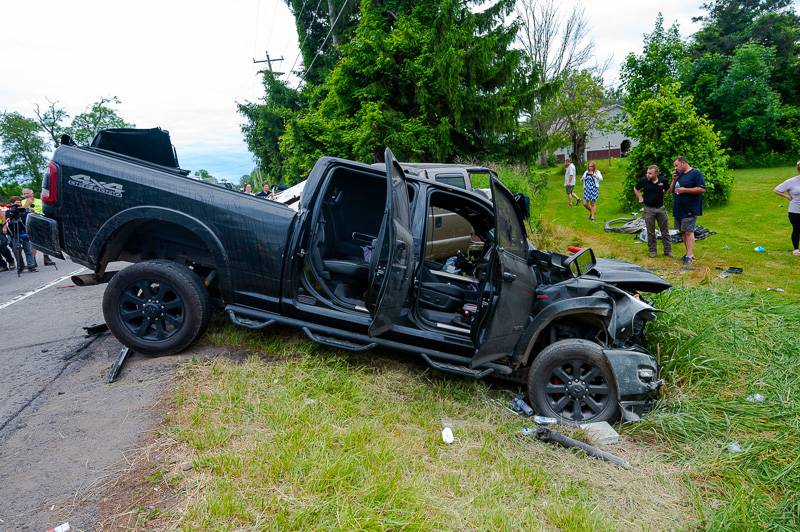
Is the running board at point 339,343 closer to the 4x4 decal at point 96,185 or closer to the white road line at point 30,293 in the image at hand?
the 4x4 decal at point 96,185

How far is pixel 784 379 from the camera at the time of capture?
3.89 metres

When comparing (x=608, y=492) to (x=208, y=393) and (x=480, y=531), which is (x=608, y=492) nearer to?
(x=480, y=531)

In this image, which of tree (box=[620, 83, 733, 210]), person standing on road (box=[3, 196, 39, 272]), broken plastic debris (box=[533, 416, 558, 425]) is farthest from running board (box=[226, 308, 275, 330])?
tree (box=[620, 83, 733, 210])

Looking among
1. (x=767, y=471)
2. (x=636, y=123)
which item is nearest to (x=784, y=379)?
(x=767, y=471)

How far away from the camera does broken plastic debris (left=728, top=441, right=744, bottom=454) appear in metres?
3.24

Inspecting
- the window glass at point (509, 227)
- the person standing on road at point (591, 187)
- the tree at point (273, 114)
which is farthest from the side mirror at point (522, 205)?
the tree at point (273, 114)

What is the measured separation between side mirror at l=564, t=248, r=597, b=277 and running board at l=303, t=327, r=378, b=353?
6.83 feet

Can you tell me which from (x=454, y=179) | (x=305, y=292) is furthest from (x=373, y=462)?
(x=454, y=179)

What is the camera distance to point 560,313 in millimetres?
3734

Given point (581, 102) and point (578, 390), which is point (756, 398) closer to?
point (578, 390)

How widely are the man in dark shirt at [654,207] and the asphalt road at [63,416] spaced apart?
868 cm

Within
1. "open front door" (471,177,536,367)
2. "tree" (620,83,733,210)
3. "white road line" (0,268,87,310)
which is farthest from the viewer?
"tree" (620,83,733,210)

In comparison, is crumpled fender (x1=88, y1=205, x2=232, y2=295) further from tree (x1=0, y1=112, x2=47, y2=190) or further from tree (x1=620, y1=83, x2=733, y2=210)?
tree (x1=0, y1=112, x2=47, y2=190)

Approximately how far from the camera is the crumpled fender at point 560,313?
12.3ft
